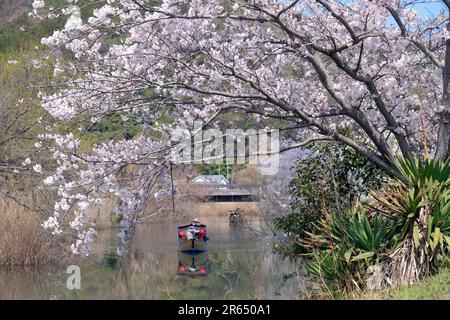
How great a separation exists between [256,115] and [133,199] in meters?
2.30

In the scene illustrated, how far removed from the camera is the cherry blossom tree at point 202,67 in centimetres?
902

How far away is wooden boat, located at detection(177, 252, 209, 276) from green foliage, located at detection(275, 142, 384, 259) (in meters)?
8.32

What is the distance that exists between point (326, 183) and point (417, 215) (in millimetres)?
2666

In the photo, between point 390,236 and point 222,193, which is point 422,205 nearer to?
point 390,236

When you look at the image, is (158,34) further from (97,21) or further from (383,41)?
(383,41)

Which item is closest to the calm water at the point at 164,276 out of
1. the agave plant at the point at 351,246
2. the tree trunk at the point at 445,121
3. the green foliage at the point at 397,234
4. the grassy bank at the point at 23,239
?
the grassy bank at the point at 23,239

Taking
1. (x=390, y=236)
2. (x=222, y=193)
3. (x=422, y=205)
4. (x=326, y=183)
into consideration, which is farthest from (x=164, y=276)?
(x=222, y=193)

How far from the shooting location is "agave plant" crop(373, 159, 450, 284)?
8.75 meters

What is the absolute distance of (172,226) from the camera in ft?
120

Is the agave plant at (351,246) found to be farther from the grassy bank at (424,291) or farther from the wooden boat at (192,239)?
the wooden boat at (192,239)

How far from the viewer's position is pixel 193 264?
2234 cm

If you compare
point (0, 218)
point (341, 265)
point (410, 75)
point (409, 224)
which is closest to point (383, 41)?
point (410, 75)

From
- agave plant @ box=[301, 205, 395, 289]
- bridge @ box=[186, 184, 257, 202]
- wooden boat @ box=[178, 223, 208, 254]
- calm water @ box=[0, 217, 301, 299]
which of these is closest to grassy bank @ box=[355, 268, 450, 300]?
agave plant @ box=[301, 205, 395, 289]

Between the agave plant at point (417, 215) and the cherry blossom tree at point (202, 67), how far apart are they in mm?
754
